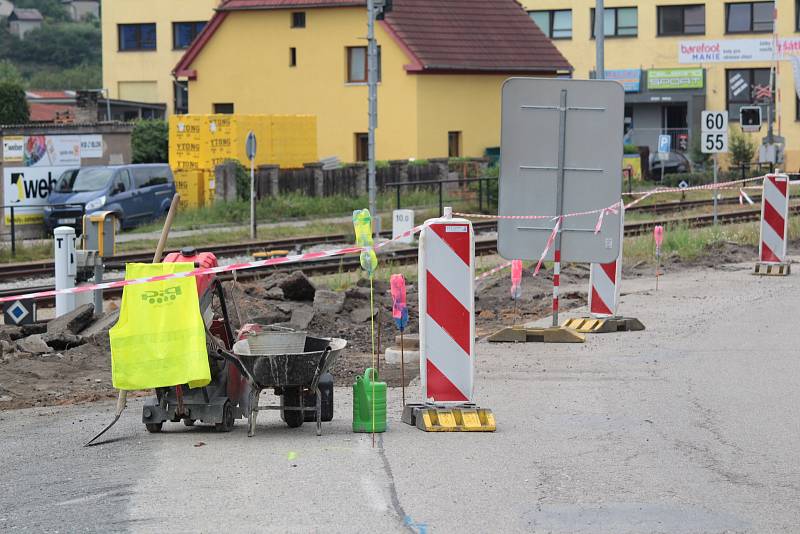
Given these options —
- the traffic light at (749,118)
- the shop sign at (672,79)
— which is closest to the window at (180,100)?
the shop sign at (672,79)

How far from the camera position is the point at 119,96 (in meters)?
72.6

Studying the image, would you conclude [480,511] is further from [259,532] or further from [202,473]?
[202,473]

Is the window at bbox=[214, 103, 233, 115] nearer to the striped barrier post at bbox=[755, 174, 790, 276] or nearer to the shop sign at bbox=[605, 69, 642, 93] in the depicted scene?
the shop sign at bbox=[605, 69, 642, 93]

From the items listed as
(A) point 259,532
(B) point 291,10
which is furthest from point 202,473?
(B) point 291,10

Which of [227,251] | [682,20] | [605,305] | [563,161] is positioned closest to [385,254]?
[227,251]

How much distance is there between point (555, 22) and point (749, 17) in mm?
9325

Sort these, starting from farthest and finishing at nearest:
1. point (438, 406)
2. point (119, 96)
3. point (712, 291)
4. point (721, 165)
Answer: point (119, 96) < point (721, 165) < point (712, 291) < point (438, 406)

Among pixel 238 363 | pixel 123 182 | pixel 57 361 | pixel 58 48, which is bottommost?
pixel 57 361

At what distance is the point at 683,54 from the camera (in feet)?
212

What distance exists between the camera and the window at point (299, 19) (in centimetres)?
4894

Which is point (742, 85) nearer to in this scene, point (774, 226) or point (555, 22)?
point (555, 22)

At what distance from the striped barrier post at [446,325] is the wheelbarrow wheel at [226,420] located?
1.22 meters

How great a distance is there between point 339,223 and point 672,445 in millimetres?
25351

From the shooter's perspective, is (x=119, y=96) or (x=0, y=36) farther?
(x=0, y=36)
